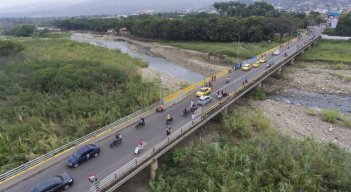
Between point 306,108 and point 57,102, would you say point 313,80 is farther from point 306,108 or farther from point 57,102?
point 57,102

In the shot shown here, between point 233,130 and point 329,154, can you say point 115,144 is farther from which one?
point 329,154

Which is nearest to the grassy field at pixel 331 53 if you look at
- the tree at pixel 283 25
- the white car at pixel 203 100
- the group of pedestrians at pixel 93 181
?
A: the tree at pixel 283 25

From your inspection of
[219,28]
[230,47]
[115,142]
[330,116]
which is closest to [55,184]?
[115,142]

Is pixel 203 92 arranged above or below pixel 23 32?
above

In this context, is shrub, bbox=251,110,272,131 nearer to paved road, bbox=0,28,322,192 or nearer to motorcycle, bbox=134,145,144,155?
paved road, bbox=0,28,322,192

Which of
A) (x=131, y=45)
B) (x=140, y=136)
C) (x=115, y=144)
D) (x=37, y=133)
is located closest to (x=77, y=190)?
(x=115, y=144)

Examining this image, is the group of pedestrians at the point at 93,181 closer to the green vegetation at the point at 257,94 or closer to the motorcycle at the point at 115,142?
the motorcycle at the point at 115,142

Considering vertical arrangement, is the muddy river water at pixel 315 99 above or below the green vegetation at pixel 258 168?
below
